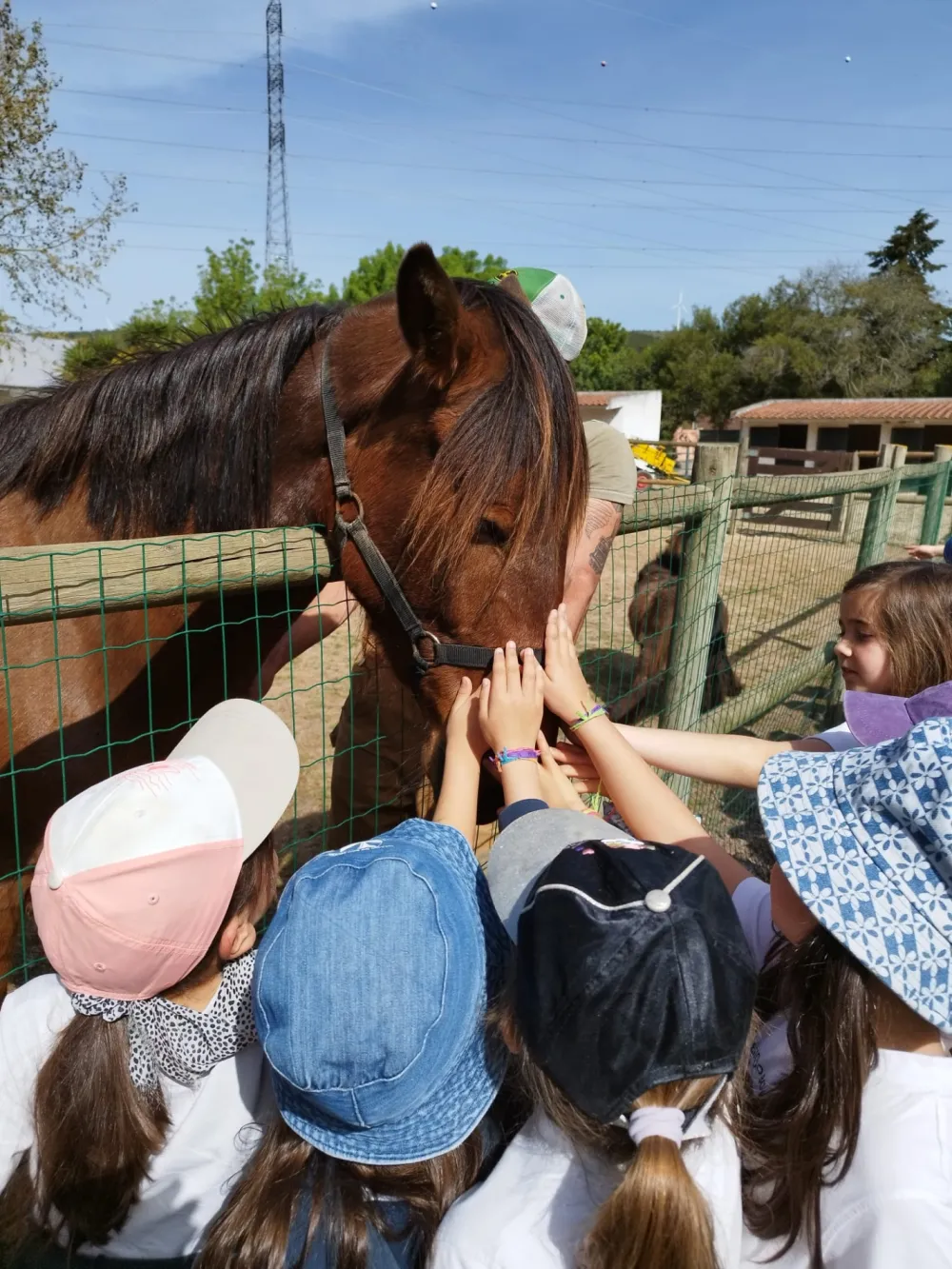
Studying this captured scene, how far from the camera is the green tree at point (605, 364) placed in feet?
199

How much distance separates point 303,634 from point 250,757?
1.24 metres

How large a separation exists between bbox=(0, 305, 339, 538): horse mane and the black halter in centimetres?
16

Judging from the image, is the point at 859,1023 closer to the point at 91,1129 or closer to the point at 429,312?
the point at 91,1129

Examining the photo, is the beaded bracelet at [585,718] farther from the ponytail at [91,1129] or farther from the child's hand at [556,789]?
the ponytail at [91,1129]

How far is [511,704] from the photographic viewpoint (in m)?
1.51

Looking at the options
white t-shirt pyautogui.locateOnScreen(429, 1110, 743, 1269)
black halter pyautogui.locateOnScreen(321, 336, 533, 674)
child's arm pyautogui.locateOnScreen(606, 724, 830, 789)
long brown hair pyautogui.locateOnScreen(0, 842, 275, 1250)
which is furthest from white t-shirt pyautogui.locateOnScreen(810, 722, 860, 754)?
long brown hair pyautogui.locateOnScreen(0, 842, 275, 1250)

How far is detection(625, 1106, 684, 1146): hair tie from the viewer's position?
843 millimetres

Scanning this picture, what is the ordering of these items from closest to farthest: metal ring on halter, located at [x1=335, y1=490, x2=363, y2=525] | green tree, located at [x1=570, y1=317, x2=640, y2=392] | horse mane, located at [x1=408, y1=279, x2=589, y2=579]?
horse mane, located at [x1=408, y1=279, x2=589, y2=579] < metal ring on halter, located at [x1=335, y1=490, x2=363, y2=525] < green tree, located at [x1=570, y1=317, x2=640, y2=392]

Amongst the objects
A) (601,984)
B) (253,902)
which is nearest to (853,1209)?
(601,984)

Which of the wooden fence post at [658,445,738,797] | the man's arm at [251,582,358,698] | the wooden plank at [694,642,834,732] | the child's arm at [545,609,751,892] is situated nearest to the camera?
the child's arm at [545,609,751,892]

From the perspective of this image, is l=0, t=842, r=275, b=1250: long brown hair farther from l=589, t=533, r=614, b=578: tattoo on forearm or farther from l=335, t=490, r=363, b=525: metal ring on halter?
l=589, t=533, r=614, b=578: tattoo on forearm

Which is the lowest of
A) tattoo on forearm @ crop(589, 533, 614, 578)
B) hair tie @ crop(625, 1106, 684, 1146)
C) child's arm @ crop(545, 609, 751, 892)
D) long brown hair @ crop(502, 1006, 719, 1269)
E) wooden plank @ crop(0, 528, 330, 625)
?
long brown hair @ crop(502, 1006, 719, 1269)

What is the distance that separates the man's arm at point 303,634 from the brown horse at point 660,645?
1.52m

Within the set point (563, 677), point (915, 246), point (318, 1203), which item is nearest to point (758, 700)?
point (563, 677)
